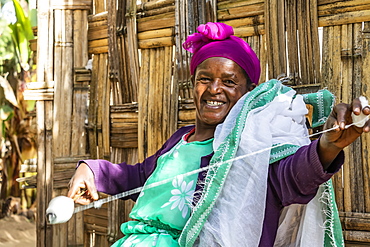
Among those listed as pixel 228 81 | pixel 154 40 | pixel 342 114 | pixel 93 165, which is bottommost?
pixel 93 165

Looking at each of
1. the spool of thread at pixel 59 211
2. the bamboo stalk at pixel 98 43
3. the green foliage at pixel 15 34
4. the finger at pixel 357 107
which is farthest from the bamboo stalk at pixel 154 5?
the green foliage at pixel 15 34

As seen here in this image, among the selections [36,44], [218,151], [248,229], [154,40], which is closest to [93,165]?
[218,151]

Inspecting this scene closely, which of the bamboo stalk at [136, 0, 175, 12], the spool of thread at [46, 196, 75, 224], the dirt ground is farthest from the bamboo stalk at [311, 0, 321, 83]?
the dirt ground

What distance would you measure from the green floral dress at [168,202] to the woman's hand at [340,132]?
586 millimetres

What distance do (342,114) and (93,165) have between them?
1.20 metres

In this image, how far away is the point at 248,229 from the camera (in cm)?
174

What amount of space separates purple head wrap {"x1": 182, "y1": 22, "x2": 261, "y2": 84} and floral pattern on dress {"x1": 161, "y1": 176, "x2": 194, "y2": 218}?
Answer: 51cm

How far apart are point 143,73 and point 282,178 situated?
5.36 ft

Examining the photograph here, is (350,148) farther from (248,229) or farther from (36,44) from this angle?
(36,44)

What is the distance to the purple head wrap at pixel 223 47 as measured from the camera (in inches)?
80.2

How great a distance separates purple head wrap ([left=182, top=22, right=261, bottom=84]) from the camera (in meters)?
2.04

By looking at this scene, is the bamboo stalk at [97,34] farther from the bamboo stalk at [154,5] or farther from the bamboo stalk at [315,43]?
the bamboo stalk at [315,43]

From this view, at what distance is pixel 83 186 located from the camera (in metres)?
2.14

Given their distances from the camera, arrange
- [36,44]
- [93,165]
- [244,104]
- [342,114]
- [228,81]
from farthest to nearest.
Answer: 1. [36,44]
2. [93,165]
3. [228,81]
4. [244,104]
5. [342,114]
